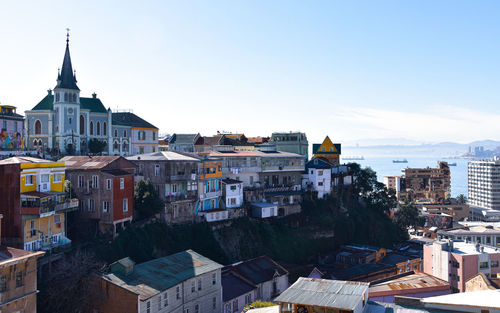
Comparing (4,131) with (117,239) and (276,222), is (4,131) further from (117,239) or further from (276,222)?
(276,222)

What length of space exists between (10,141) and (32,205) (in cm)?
2528

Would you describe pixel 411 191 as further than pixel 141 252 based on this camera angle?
Yes

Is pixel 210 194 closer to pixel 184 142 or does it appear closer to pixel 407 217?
pixel 184 142

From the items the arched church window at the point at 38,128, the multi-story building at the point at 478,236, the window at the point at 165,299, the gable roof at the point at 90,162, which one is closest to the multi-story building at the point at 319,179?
the multi-story building at the point at 478,236

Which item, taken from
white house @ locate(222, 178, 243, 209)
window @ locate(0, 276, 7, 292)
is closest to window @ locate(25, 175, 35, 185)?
window @ locate(0, 276, 7, 292)

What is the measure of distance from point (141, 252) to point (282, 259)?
17.6 m

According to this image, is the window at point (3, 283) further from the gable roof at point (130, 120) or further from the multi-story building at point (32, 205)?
the gable roof at point (130, 120)

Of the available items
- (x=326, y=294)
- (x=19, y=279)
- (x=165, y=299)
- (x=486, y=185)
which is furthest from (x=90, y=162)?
(x=486, y=185)

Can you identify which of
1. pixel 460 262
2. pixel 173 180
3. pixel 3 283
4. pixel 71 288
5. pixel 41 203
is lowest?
pixel 460 262

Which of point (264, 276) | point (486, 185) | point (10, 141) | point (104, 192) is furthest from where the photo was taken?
point (486, 185)

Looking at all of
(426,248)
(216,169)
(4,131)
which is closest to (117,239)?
(216,169)

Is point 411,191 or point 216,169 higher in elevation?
point 216,169

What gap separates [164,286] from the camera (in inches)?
1082

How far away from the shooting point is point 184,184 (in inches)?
1718
